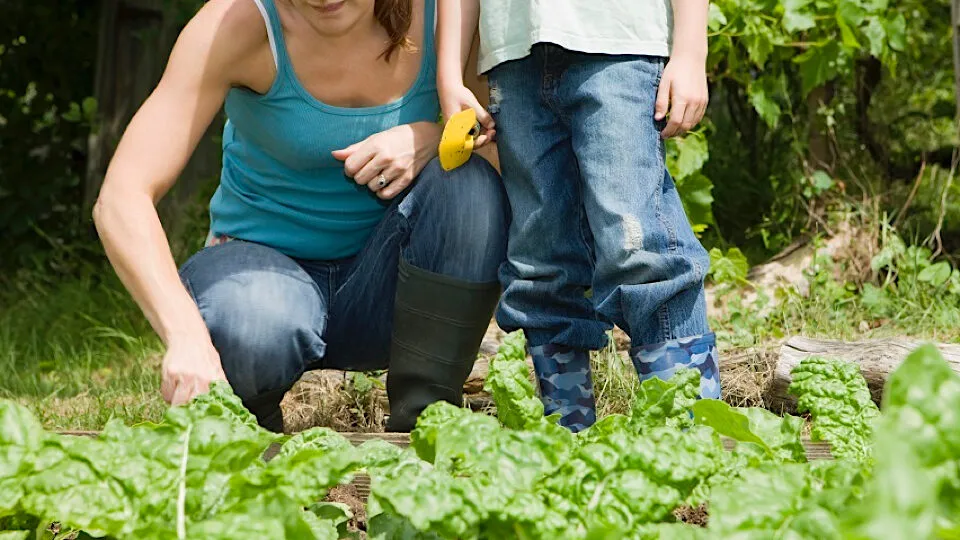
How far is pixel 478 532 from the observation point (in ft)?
3.28

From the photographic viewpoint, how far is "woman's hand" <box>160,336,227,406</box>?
5.09 ft

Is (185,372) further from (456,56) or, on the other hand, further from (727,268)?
(727,268)

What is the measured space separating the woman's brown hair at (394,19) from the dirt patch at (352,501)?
34.6 inches

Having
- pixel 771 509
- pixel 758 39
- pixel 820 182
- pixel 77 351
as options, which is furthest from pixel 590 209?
pixel 77 351

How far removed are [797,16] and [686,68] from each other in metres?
1.53

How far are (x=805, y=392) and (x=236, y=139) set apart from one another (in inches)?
50.6

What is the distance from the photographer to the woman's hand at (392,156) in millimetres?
2012

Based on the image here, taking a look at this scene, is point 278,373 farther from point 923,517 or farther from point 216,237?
point 923,517

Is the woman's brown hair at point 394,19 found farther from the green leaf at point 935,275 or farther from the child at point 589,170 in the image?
the green leaf at point 935,275

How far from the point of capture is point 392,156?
203 centimetres

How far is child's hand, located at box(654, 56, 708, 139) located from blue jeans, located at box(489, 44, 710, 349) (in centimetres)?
3

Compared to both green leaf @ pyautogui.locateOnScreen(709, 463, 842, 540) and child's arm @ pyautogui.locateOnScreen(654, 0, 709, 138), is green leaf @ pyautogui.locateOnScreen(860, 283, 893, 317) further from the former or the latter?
green leaf @ pyautogui.locateOnScreen(709, 463, 842, 540)

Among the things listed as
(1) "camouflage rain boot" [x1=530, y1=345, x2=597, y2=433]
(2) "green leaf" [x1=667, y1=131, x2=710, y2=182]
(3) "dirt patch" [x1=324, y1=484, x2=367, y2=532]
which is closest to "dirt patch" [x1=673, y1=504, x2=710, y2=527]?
(3) "dirt patch" [x1=324, y1=484, x2=367, y2=532]

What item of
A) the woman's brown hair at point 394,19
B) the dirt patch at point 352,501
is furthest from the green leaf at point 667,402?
the woman's brown hair at point 394,19
